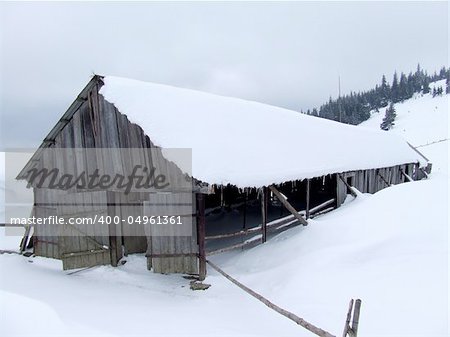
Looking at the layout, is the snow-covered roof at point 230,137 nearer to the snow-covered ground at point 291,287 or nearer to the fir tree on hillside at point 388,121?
the snow-covered ground at point 291,287

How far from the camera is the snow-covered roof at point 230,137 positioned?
31.2 ft

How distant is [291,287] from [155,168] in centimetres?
489

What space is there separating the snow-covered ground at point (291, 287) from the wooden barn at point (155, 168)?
0.89 meters

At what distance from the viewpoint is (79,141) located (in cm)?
1128

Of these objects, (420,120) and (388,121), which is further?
(388,121)

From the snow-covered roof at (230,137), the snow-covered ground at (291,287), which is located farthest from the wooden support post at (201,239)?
the snow-covered roof at (230,137)

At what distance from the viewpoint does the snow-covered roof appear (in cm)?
951

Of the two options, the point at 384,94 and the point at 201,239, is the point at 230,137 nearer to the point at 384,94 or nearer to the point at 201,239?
the point at 201,239

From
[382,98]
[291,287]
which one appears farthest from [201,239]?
[382,98]

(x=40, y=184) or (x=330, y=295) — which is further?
(x=40, y=184)

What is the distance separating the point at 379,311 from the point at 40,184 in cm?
1112

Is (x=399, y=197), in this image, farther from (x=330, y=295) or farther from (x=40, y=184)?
(x=40, y=184)

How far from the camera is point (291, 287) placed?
26.8ft

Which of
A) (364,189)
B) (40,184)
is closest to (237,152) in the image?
(40,184)
